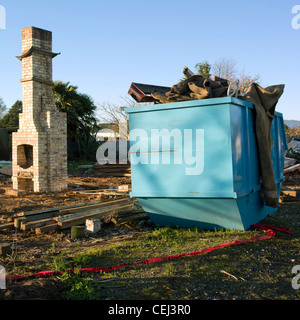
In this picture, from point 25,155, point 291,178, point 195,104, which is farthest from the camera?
point 291,178

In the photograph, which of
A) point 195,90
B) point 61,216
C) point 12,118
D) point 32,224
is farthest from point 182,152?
point 12,118

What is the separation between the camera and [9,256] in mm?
4609

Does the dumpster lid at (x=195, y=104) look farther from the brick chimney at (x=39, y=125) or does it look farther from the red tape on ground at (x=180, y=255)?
the brick chimney at (x=39, y=125)

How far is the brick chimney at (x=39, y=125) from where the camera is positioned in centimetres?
1111

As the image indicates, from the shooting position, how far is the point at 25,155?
12.1 m

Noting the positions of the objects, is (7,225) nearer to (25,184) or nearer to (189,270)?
(189,270)

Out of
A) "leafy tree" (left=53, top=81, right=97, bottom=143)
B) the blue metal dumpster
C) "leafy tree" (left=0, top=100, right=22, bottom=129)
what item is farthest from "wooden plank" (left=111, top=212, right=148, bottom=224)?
"leafy tree" (left=0, top=100, right=22, bottom=129)

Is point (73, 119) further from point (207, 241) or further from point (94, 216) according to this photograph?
point (207, 241)

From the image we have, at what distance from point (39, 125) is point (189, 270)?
9117mm

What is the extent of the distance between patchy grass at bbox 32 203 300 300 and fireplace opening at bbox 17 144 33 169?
315 inches

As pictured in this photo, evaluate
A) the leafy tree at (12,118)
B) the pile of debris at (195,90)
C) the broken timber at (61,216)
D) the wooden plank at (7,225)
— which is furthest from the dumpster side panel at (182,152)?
the leafy tree at (12,118)
